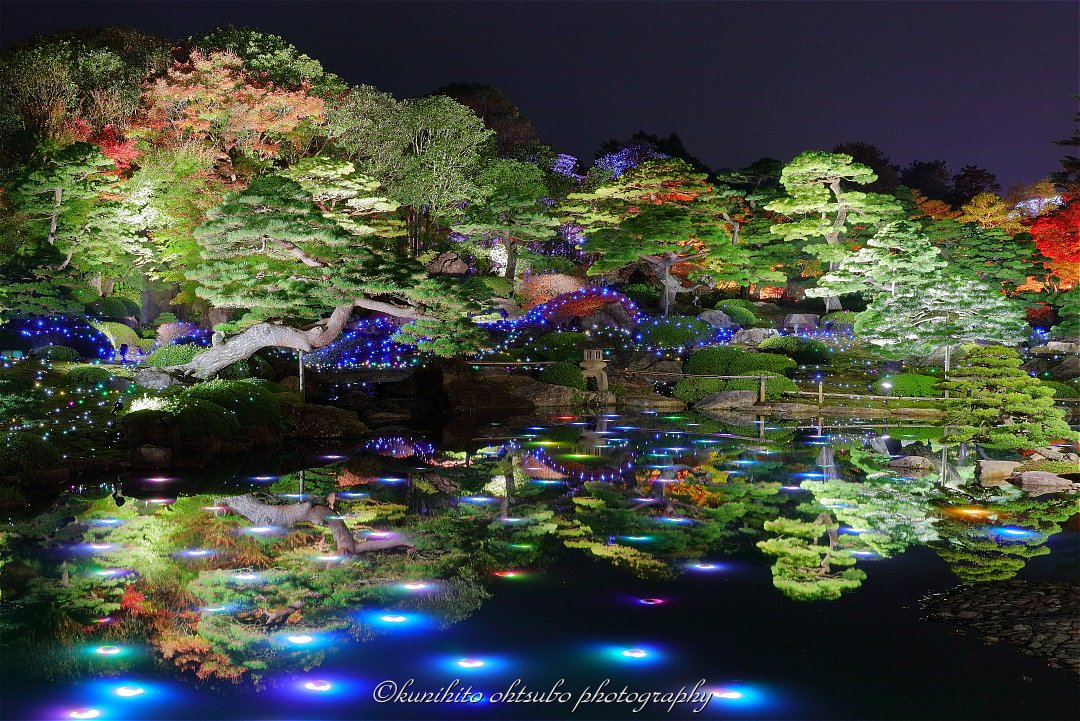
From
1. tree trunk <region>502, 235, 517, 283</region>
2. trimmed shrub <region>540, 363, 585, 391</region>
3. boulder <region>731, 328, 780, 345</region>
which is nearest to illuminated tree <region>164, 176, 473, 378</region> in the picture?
trimmed shrub <region>540, 363, 585, 391</region>

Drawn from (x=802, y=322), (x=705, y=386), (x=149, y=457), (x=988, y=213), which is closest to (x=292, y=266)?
(x=149, y=457)

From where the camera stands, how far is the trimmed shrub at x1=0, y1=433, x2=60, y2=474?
9781 millimetres

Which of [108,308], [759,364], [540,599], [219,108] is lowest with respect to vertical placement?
[540,599]

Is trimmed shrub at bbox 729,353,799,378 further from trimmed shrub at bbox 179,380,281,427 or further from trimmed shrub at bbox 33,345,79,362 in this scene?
trimmed shrub at bbox 33,345,79,362

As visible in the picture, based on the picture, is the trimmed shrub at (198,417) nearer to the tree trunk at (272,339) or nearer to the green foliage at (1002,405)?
the tree trunk at (272,339)

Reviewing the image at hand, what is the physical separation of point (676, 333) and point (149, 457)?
55.8 feet

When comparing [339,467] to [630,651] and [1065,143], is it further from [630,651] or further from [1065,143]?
[1065,143]

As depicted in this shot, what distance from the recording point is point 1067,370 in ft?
75.1

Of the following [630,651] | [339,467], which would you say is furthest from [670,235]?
[630,651]

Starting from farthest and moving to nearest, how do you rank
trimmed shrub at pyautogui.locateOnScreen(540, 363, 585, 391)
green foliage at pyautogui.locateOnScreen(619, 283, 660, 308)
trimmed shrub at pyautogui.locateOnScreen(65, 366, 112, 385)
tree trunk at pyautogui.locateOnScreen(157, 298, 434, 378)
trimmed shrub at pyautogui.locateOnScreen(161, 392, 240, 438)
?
green foliage at pyautogui.locateOnScreen(619, 283, 660, 308) < trimmed shrub at pyautogui.locateOnScreen(540, 363, 585, 391) < tree trunk at pyautogui.locateOnScreen(157, 298, 434, 378) < trimmed shrub at pyautogui.locateOnScreen(65, 366, 112, 385) < trimmed shrub at pyautogui.locateOnScreen(161, 392, 240, 438)

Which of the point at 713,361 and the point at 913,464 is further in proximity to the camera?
the point at 713,361

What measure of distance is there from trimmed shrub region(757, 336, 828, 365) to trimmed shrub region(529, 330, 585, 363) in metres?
5.35

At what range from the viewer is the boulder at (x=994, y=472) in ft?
36.1

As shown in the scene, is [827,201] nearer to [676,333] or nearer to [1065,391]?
[676,333]
